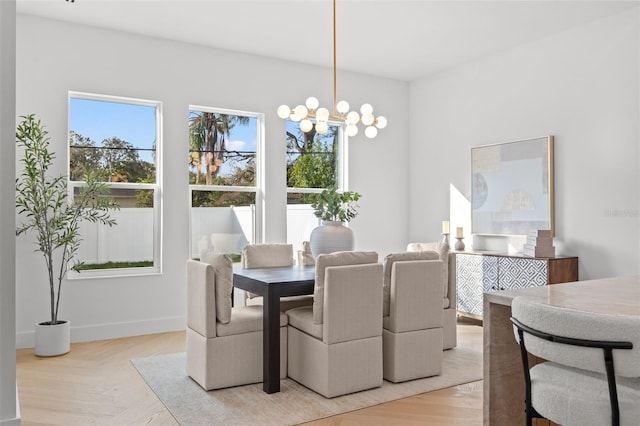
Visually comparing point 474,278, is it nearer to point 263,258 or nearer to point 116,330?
point 263,258

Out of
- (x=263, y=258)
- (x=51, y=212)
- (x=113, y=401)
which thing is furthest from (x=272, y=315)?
(x=51, y=212)

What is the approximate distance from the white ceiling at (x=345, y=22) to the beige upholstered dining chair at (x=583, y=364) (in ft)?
11.6

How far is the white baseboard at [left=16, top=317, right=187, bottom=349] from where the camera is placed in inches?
179

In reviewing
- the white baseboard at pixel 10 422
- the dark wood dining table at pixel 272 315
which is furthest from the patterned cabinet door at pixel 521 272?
the white baseboard at pixel 10 422

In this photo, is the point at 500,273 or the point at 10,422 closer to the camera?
the point at 10,422

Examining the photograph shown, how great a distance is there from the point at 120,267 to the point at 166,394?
2.16 meters

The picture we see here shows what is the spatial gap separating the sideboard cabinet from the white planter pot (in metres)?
3.96

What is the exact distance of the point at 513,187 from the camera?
5473 mm

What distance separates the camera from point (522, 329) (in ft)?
5.59

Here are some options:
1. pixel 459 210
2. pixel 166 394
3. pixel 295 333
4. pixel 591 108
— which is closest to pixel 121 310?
pixel 166 394

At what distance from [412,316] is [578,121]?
2794 millimetres

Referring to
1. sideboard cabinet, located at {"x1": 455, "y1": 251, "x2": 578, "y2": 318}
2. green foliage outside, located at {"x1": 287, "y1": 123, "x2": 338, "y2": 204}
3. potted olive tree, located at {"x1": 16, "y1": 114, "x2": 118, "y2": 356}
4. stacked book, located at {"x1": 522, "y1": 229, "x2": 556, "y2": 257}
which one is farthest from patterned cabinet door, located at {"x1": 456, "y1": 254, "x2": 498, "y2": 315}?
potted olive tree, located at {"x1": 16, "y1": 114, "x2": 118, "y2": 356}

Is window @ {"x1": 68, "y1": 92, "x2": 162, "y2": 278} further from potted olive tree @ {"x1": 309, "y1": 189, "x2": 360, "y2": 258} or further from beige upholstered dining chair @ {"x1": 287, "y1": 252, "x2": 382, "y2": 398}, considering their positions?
beige upholstered dining chair @ {"x1": 287, "y1": 252, "x2": 382, "y2": 398}

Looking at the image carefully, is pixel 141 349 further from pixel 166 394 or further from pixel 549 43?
pixel 549 43
